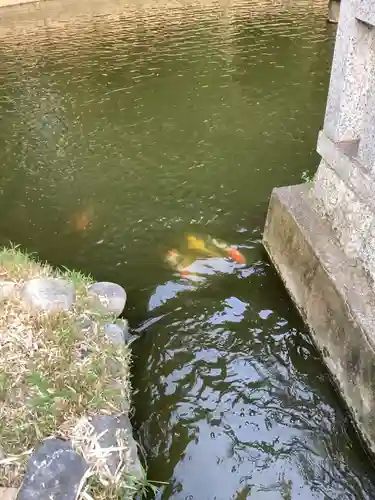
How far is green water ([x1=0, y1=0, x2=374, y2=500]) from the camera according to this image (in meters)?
4.32

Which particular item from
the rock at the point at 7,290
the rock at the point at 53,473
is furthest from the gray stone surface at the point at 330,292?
the rock at the point at 7,290

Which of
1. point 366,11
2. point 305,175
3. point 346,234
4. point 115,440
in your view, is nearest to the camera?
point 115,440

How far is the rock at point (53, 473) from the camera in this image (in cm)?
325

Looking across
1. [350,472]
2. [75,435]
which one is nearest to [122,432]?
[75,435]

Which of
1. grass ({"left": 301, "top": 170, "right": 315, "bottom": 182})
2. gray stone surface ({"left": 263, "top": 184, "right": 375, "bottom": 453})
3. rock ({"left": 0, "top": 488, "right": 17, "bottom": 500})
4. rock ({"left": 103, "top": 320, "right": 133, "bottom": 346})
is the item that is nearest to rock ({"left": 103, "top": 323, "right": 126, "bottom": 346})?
rock ({"left": 103, "top": 320, "right": 133, "bottom": 346})

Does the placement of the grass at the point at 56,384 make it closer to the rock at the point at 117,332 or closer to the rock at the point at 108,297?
the rock at the point at 117,332

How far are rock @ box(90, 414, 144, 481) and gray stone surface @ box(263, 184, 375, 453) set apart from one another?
187 cm

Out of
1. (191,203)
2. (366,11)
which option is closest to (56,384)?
(366,11)

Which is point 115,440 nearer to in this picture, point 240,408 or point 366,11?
point 240,408

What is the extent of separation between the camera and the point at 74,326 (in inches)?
175

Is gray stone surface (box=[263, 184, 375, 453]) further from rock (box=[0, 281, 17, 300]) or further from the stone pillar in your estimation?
rock (box=[0, 281, 17, 300])

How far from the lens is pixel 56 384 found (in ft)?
13.0

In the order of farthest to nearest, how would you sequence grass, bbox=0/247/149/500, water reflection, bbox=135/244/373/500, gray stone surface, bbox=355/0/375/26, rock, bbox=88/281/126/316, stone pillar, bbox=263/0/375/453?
rock, bbox=88/281/126/316 → stone pillar, bbox=263/0/375/453 → gray stone surface, bbox=355/0/375/26 → water reflection, bbox=135/244/373/500 → grass, bbox=0/247/149/500

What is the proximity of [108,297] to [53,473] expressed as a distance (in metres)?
2.19
